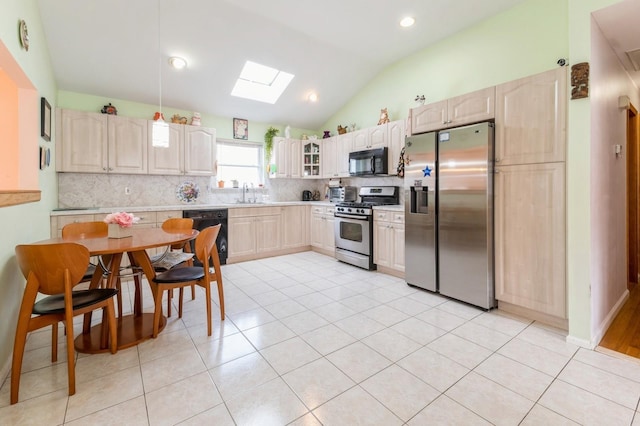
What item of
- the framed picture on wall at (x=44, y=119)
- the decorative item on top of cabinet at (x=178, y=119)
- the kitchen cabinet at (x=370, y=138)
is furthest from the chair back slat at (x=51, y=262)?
the kitchen cabinet at (x=370, y=138)

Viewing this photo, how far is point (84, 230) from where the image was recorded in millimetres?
2758

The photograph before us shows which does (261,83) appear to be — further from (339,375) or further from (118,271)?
(339,375)

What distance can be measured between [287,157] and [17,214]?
4027mm

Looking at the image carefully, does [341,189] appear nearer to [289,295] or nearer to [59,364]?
[289,295]

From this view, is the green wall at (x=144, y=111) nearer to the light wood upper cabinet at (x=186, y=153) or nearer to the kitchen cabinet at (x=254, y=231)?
the light wood upper cabinet at (x=186, y=153)

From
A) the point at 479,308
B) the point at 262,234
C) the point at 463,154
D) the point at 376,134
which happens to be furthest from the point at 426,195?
the point at 262,234

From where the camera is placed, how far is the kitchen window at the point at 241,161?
17.6ft

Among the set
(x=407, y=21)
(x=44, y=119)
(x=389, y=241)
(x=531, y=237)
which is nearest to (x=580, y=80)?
(x=531, y=237)

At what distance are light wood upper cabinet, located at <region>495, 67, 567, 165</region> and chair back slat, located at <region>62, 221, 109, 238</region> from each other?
12.6ft

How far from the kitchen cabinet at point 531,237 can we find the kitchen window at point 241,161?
418 centimetres

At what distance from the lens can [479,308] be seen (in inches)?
117

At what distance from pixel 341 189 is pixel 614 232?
12.2ft

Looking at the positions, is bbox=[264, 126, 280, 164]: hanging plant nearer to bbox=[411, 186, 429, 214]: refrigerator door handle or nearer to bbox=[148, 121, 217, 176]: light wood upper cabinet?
bbox=[148, 121, 217, 176]: light wood upper cabinet

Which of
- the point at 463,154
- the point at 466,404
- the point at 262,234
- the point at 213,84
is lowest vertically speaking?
the point at 466,404
